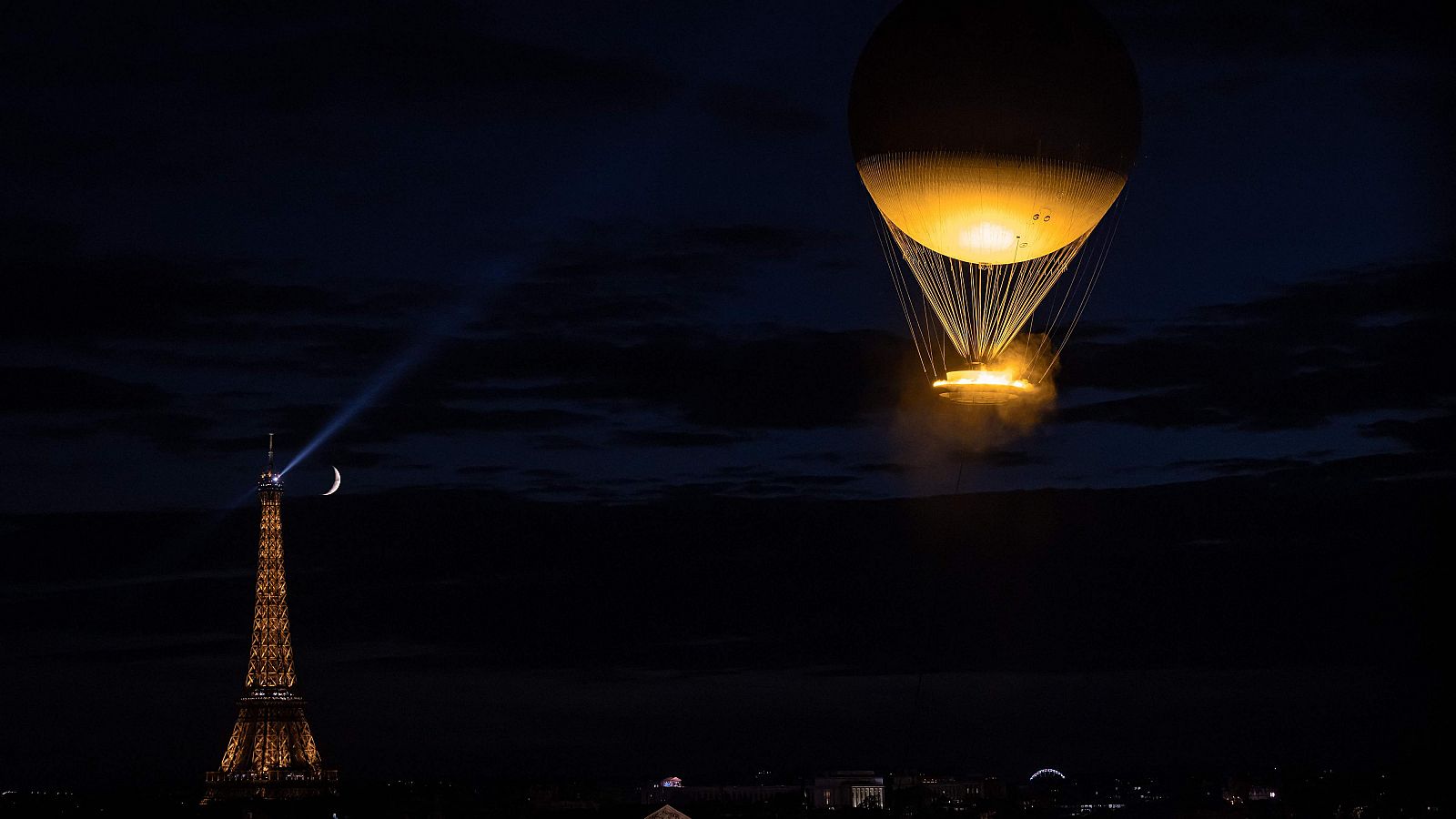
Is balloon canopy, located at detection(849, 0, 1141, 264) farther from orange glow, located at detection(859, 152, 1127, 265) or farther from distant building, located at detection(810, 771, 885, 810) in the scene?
distant building, located at detection(810, 771, 885, 810)

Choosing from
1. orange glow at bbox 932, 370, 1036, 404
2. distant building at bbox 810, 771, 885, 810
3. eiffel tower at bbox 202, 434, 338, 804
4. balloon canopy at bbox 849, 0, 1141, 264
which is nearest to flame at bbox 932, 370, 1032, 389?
orange glow at bbox 932, 370, 1036, 404

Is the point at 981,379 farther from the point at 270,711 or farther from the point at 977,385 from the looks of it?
the point at 270,711

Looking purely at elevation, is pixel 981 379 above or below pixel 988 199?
below

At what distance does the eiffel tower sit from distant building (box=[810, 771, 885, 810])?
4975cm

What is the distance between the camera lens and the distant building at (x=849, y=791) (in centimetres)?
17825

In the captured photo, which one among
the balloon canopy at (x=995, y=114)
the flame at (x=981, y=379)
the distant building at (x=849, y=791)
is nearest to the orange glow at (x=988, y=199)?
the balloon canopy at (x=995, y=114)

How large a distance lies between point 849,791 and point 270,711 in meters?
59.0

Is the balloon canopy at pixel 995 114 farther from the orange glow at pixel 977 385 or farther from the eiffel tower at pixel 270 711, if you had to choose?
the eiffel tower at pixel 270 711

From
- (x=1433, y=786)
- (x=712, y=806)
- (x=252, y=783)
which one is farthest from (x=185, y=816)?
(x=1433, y=786)

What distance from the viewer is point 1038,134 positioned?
42.5 meters

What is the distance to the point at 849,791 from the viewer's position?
7126 inches

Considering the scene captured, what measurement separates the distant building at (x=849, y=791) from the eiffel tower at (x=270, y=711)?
4975 cm

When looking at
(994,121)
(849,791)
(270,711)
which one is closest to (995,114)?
(994,121)

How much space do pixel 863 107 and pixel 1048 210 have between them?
4033mm
